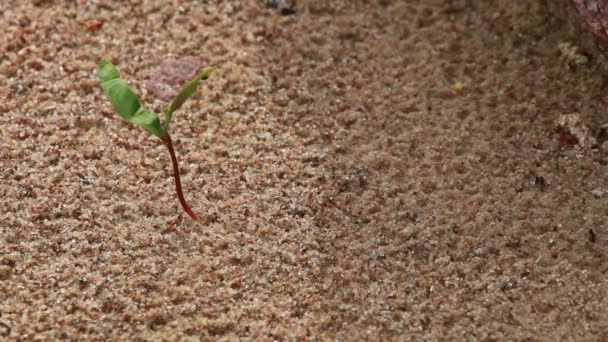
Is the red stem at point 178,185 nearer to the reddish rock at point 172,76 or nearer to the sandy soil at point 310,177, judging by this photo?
the sandy soil at point 310,177

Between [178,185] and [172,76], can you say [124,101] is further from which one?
[172,76]

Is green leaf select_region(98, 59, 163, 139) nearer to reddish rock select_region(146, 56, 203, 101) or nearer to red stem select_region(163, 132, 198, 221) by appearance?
red stem select_region(163, 132, 198, 221)

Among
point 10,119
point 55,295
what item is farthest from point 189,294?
point 10,119

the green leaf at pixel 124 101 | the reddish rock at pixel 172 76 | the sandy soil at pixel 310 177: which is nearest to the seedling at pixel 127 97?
the green leaf at pixel 124 101

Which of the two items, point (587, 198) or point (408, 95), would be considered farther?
point (408, 95)

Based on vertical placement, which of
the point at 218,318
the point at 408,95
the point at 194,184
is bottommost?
the point at 218,318

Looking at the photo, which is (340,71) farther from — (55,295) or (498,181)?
(55,295)

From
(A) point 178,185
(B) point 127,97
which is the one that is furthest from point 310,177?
(B) point 127,97

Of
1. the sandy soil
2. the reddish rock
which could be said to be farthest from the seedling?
the reddish rock
